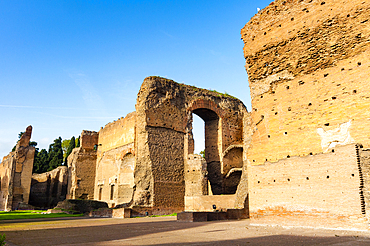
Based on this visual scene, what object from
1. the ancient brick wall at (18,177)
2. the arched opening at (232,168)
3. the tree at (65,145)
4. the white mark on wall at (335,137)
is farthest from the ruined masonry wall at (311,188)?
the tree at (65,145)

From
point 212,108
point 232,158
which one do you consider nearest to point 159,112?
point 212,108

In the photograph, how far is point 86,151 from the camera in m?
24.0

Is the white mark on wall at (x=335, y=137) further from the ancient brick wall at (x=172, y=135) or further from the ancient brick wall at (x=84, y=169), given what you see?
the ancient brick wall at (x=84, y=169)

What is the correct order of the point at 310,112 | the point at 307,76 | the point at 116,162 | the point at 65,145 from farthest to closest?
1. the point at 65,145
2. the point at 116,162
3. the point at 307,76
4. the point at 310,112

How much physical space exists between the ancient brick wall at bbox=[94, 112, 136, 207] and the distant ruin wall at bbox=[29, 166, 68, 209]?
578 centimetres

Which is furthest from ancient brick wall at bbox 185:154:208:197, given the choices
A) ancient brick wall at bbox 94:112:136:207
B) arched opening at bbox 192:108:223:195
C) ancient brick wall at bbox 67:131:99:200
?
ancient brick wall at bbox 67:131:99:200

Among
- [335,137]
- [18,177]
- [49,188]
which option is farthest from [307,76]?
[49,188]

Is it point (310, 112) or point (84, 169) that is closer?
point (310, 112)

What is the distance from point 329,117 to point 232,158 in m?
10.9

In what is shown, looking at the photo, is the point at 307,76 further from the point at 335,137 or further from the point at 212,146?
the point at 212,146

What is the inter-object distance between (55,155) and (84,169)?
14825mm

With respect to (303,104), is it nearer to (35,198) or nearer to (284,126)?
(284,126)

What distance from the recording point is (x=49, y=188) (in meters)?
28.8

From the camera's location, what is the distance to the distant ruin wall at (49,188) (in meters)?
27.0
